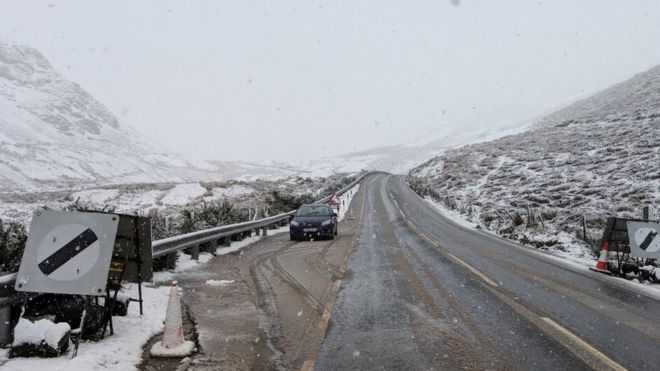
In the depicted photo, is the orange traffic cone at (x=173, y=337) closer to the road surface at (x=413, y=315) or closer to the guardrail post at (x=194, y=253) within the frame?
the road surface at (x=413, y=315)

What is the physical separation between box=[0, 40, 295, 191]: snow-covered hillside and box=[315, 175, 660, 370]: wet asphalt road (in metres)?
75.0

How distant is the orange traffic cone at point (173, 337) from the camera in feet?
18.0

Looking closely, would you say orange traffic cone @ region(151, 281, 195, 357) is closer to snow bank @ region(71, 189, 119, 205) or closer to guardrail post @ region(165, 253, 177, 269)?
guardrail post @ region(165, 253, 177, 269)

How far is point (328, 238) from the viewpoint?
63.5 ft

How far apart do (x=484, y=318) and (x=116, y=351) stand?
15.7 feet

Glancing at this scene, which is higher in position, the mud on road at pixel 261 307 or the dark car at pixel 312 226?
the dark car at pixel 312 226

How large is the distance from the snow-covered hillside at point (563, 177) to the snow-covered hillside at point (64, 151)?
62202 mm

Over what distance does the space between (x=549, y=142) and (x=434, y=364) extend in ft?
150

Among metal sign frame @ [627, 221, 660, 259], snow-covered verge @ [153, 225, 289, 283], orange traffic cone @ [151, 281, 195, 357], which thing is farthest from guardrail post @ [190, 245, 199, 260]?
metal sign frame @ [627, 221, 660, 259]

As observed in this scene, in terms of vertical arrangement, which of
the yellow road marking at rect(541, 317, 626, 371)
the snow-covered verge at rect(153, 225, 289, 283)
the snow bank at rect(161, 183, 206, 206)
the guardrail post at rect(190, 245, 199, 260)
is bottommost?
the yellow road marking at rect(541, 317, 626, 371)

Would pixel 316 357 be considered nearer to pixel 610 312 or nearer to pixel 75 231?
pixel 75 231

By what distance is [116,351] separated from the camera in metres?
5.34

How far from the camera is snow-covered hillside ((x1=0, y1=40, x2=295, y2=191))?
91688mm

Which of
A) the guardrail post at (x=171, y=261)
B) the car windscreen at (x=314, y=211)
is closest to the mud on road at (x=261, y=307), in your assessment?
the guardrail post at (x=171, y=261)
